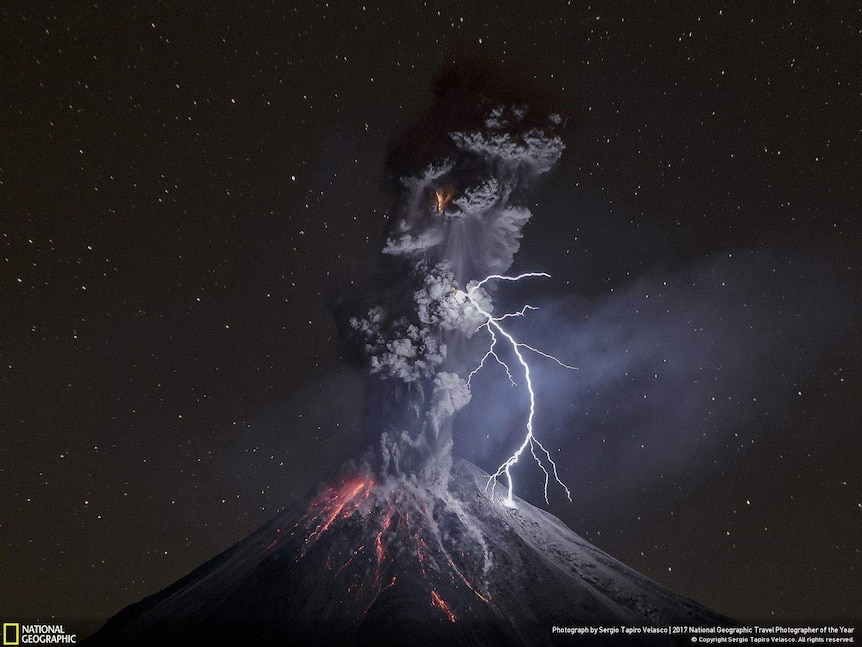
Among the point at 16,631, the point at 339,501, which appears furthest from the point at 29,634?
the point at 339,501

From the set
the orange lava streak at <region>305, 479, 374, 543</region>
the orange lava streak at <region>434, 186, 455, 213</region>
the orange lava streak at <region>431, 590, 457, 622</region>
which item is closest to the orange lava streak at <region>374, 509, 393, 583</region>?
the orange lava streak at <region>305, 479, 374, 543</region>

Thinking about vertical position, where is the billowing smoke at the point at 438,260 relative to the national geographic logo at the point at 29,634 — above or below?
above

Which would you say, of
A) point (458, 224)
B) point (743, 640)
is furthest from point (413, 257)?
point (743, 640)

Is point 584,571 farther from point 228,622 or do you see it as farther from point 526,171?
point 526,171

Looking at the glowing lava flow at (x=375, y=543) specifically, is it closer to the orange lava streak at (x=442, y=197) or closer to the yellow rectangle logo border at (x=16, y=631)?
the yellow rectangle logo border at (x=16, y=631)

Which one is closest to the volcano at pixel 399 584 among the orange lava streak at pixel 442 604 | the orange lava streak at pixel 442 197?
the orange lava streak at pixel 442 604
